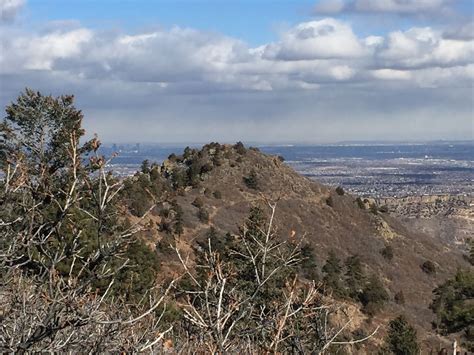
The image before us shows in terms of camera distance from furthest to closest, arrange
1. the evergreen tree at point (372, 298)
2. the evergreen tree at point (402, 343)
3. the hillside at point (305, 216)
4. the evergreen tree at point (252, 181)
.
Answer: the evergreen tree at point (252, 181), the hillside at point (305, 216), the evergreen tree at point (372, 298), the evergreen tree at point (402, 343)

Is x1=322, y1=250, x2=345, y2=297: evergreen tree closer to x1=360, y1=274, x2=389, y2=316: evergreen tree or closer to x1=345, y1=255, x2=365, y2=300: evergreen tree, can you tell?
x1=345, y1=255, x2=365, y2=300: evergreen tree

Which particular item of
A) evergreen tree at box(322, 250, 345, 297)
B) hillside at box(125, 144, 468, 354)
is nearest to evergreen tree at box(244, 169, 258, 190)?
hillside at box(125, 144, 468, 354)

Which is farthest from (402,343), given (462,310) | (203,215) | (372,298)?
(203,215)

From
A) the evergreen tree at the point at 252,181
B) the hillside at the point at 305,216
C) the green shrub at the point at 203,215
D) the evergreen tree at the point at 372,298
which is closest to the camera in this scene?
the evergreen tree at the point at 372,298

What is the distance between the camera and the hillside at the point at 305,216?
160 feet

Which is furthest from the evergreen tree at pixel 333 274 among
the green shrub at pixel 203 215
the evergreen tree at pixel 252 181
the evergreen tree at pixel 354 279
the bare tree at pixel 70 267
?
the bare tree at pixel 70 267

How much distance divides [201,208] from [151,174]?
5880mm

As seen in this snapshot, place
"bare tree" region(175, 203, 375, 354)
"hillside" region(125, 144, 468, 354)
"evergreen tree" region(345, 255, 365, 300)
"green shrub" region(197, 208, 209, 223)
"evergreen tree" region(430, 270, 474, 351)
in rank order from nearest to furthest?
"bare tree" region(175, 203, 375, 354) < "evergreen tree" region(430, 270, 474, 351) < "evergreen tree" region(345, 255, 365, 300) < "green shrub" region(197, 208, 209, 223) < "hillside" region(125, 144, 468, 354)

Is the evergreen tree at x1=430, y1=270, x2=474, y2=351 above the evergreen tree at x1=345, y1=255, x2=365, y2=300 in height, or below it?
above

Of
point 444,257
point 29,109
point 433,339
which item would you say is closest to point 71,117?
point 29,109

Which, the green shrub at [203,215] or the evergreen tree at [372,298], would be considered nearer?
the evergreen tree at [372,298]

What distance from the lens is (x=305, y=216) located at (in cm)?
5656

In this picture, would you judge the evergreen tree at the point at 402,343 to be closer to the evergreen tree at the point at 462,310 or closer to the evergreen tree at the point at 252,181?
the evergreen tree at the point at 462,310

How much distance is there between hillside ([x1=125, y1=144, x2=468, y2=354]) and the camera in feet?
160
